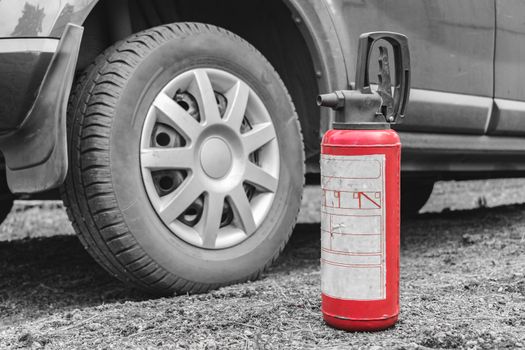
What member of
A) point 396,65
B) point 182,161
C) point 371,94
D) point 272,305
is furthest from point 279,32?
point 272,305

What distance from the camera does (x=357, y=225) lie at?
1857mm

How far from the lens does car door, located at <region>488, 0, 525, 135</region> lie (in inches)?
132

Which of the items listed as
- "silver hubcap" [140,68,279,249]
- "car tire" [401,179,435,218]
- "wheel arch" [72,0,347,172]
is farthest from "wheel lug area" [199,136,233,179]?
"car tire" [401,179,435,218]

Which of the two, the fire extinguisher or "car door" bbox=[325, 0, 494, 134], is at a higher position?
"car door" bbox=[325, 0, 494, 134]

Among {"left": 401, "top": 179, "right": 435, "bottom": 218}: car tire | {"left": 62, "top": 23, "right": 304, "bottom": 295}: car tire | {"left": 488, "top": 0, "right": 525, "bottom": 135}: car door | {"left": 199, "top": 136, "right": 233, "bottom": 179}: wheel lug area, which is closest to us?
{"left": 62, "top": 23, "right": 304, "bottom": 295}: car tire

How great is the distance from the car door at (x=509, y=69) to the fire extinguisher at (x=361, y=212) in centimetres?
166

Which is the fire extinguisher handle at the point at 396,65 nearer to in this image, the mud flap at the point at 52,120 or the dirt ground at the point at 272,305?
the dirt ground at the point at 272,305

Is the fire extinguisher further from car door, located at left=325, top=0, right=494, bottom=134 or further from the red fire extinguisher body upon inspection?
car door, located at left=325, top=0, right=494, bottom=134

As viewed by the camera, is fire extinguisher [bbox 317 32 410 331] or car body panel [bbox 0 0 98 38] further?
car body panel [bbox 0 0 98 38]

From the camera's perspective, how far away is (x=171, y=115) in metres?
2.34

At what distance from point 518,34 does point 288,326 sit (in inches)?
86.3

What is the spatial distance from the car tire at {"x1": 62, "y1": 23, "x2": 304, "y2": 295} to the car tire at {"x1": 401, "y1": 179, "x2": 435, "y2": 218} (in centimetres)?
232

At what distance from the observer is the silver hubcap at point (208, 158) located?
2344 mm

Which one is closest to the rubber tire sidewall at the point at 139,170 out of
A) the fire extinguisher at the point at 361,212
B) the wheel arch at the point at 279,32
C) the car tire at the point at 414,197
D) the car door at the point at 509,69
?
the wheel arch at the point at 279,32
